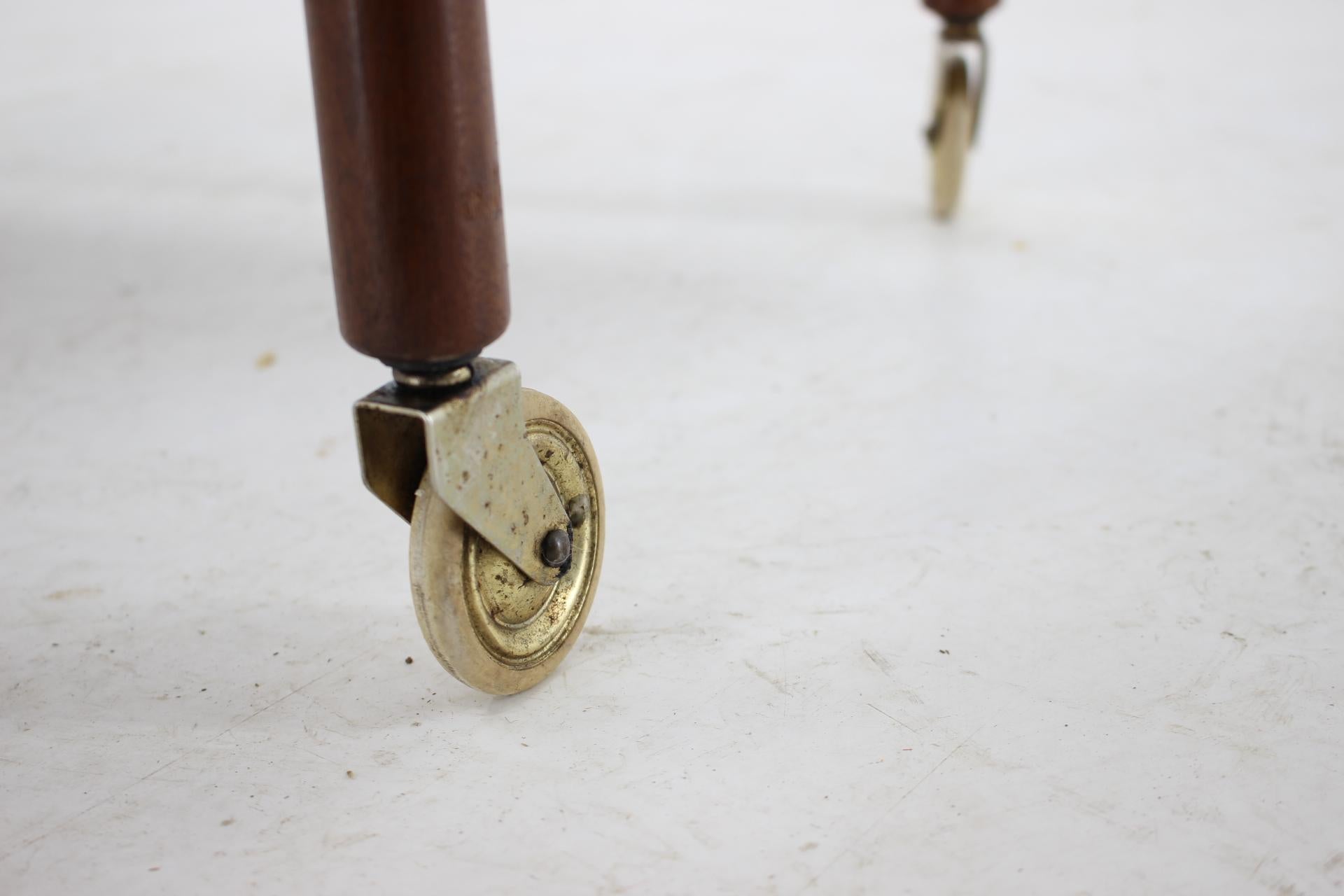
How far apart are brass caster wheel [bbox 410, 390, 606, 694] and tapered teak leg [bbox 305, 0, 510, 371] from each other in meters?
0.12

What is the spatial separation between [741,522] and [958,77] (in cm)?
100

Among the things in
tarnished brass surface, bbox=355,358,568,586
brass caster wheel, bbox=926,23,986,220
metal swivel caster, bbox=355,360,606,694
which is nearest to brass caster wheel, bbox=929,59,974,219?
brass caster wheel, bbox=926,23,986,220

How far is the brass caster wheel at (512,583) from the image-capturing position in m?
1.05

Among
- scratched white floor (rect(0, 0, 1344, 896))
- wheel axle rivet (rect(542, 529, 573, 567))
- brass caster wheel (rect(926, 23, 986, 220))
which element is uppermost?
brass caster wheel (rect(926, 23, 986, 220))

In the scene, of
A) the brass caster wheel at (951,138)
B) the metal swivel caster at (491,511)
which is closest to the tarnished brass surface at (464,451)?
the metal swivel caster at (491,511)

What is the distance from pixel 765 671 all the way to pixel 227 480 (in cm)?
72

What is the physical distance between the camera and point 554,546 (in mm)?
1164

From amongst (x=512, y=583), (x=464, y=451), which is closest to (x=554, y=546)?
(x=512, y=583)

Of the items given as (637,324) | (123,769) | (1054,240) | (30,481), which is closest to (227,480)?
(30,481)

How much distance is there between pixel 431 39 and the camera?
912mm

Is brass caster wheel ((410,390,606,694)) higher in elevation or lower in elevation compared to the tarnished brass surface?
lower

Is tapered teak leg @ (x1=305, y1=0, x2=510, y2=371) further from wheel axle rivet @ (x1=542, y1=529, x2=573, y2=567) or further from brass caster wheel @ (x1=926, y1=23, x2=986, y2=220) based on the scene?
brass caster wheel @ (x1=926, y1=23, x2=986, y2=220)

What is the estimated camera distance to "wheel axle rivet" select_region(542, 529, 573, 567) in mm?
1163

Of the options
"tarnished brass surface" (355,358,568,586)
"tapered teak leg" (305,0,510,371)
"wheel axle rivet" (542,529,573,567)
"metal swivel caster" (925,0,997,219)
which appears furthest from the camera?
"metal swivel caster" (925,0,997,219)
